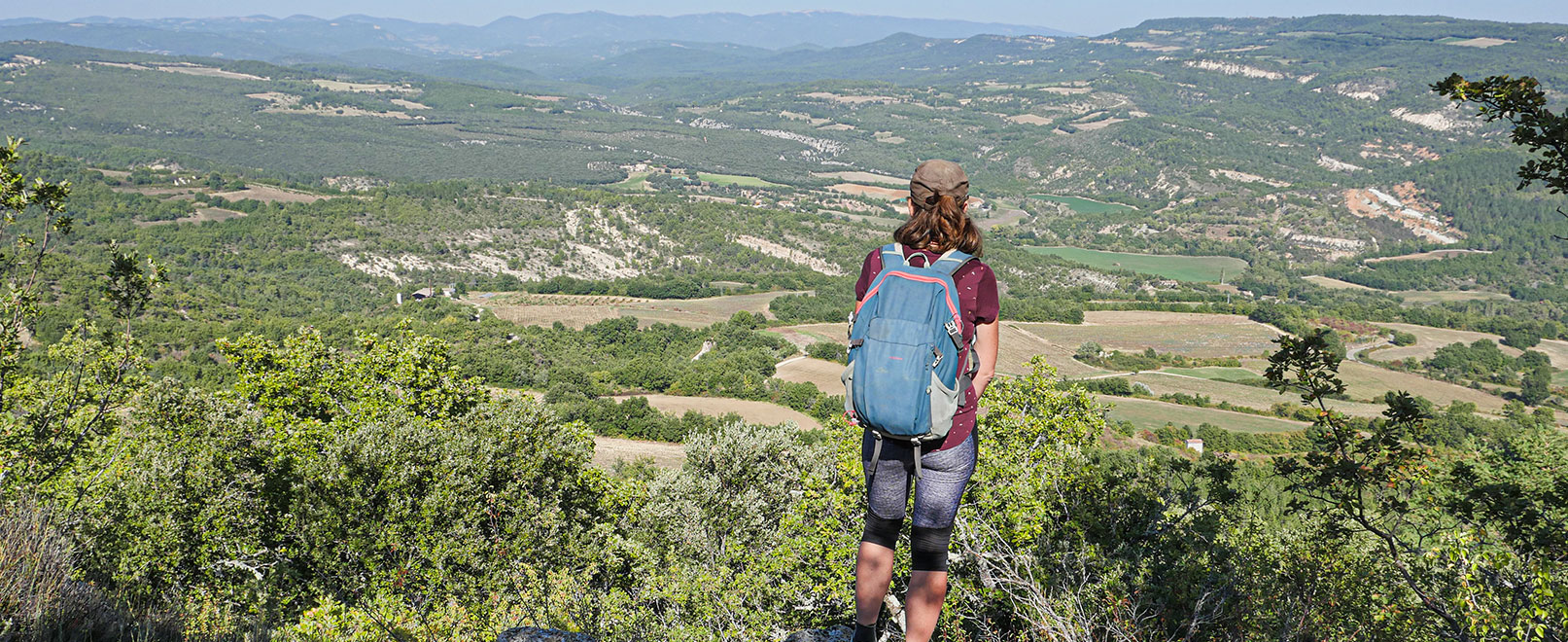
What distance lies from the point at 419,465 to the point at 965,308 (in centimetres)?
1291

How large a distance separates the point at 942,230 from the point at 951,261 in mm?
193

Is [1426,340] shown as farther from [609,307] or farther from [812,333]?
[609,307]

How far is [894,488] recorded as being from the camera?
4047mm

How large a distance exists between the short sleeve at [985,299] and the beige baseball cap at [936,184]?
1.36ft

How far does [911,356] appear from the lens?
3.62 meters

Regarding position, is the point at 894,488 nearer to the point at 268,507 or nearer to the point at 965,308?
the point at 965,308

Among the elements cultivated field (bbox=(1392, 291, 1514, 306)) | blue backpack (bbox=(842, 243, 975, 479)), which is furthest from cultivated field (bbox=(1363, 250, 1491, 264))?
blue backpack (bbox=(842, 243, 975, 479))

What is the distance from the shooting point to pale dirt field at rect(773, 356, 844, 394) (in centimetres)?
6397

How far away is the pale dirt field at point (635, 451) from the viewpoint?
46062 mm

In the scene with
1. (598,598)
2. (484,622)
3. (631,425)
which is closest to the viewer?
(484,622)

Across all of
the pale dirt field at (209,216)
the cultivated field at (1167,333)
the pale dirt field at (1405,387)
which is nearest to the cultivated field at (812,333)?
the cultivated field at (1167,333)

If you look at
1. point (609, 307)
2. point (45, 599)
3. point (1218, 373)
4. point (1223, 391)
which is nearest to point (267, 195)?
point (609, 307)

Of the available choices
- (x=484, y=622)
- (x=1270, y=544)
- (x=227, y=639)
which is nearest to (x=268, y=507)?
(x=484, y=622)

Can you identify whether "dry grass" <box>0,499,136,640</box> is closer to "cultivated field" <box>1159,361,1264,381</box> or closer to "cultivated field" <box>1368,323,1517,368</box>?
"cultivated field" <box>1159,361,1264,381</box>
